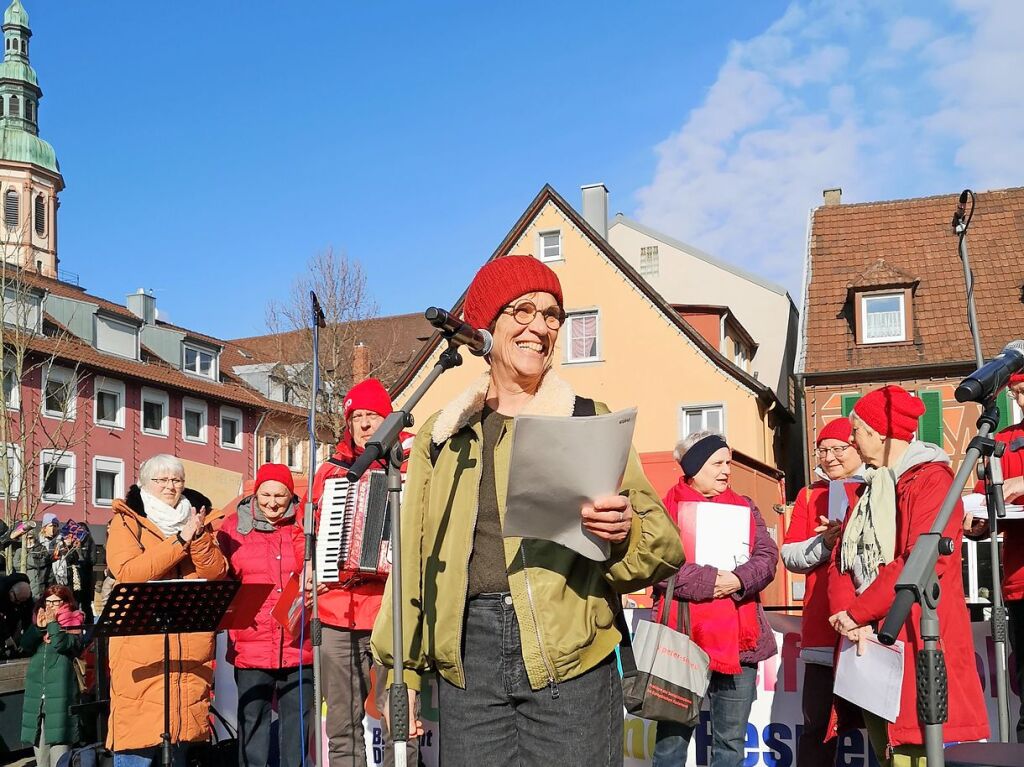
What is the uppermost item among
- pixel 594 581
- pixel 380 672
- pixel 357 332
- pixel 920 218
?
pixel 920 218

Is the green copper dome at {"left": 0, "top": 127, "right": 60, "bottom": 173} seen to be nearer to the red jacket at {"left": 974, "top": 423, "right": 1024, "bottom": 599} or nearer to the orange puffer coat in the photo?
the orange puffer coat

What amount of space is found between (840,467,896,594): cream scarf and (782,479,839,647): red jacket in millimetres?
773

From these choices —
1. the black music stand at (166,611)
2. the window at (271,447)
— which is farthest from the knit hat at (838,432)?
the window at (271,447)

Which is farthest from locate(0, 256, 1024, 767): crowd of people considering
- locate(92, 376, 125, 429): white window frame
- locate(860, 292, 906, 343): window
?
locate(92, 376, 125, 429): white window frame

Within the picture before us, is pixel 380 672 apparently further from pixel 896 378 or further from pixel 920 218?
pixel 920 218

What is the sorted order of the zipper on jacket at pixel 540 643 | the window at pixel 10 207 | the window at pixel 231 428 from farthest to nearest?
the window at pixel 10 207
the window at pixel 231 428
the zipper on jacket at pixel 540 643

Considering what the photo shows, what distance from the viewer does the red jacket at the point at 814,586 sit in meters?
5.60

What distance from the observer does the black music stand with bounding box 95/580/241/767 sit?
5566mm

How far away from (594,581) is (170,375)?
152 feet

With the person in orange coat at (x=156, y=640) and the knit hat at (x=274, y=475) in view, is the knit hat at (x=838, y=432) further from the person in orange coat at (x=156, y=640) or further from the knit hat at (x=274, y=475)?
the person in orange coat at (x=156, y=640)

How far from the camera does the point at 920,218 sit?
105 feet

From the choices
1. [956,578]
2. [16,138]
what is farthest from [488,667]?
[16,138]

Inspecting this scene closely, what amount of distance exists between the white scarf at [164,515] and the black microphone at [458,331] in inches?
129

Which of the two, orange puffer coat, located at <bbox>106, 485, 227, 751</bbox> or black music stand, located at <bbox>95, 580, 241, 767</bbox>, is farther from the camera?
orange puffer coat, located at <bbox>106, 485, 227, 751</bbox>
